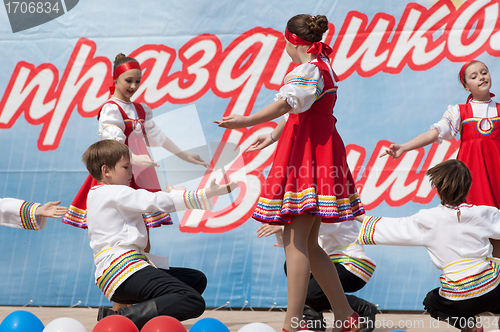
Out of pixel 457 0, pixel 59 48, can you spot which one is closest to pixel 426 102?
pixel 457 0

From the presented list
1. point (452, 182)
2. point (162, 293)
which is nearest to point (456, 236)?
point (452, 182)

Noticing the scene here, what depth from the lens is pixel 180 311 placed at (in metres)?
1.96

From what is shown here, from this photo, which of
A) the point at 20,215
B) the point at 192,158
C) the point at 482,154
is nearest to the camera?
the point at 20,215

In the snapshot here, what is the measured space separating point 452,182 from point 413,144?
34cm

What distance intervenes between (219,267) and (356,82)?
147 centimetres

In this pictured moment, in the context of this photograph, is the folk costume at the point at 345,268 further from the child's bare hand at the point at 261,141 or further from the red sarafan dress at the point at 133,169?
the red sarafan dress at the point at 133,169

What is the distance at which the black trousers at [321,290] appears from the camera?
245 cm

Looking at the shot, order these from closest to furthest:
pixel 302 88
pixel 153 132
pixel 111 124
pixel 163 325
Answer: pixel 163 325 → pixel 302 88 → pixel 111 124 → pixel 153 132

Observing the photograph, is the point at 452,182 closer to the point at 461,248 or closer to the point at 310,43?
the point at 461,248

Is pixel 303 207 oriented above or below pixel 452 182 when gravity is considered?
below

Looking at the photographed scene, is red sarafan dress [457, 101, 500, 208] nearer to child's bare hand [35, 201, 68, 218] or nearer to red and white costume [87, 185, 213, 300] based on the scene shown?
red and white costume [87, 185, 213, 300]

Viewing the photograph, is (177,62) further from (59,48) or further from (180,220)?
(180,220)

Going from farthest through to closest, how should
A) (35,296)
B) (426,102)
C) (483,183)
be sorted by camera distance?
1. (35,296)
2. (426,102)
3. (483,183)

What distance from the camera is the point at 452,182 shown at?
2.12 meters
